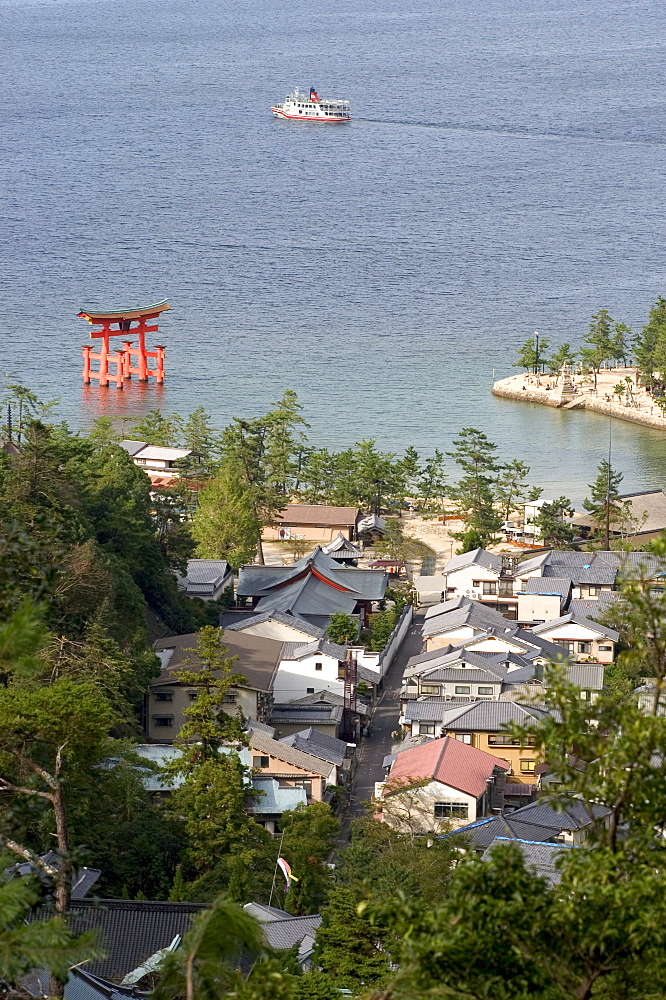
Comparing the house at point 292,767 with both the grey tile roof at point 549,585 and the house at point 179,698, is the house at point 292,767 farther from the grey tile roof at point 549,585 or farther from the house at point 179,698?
the grey tile roof at point 549,585

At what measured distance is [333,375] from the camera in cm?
3509

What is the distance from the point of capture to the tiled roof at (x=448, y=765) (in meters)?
13.6

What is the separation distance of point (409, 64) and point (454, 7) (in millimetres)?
34354

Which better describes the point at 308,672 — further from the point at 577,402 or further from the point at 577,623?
the point at 577,402

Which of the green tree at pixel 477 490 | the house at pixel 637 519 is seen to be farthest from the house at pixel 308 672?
the house at pixel 637 519

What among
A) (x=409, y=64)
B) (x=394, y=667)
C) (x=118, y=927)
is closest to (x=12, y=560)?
(x=118, y=927)

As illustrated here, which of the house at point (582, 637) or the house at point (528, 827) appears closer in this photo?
the house at point (528, 827)

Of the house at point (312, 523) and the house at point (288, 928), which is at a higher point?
the house at point (312, 523)

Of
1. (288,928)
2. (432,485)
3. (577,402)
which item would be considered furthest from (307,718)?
(577,402)

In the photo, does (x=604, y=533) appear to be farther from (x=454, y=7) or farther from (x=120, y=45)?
(x=454, y=7)

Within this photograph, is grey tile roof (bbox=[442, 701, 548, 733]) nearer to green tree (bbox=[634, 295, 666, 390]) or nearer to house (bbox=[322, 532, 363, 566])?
house (bbox=[322, 532, 363, 566])

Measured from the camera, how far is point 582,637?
61.1ft

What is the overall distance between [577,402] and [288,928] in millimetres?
24585

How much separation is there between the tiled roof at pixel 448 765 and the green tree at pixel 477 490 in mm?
8461
